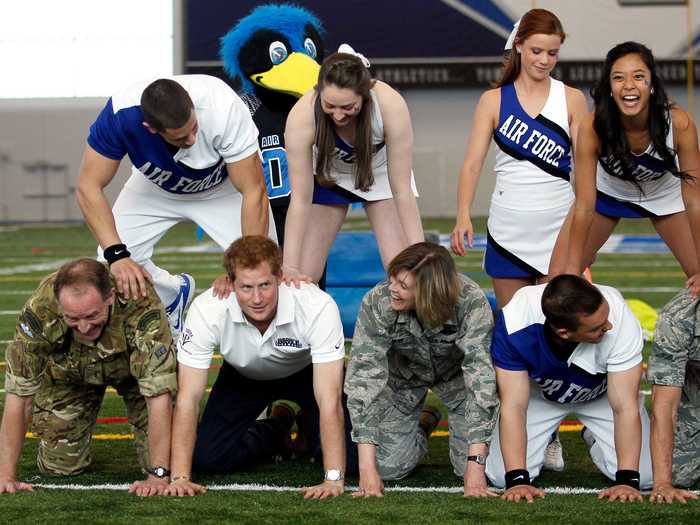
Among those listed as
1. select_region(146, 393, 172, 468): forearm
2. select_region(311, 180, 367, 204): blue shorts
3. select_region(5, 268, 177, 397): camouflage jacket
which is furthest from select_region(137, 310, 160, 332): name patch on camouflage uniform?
select_region(311, 180, 367, 204): blue shorts

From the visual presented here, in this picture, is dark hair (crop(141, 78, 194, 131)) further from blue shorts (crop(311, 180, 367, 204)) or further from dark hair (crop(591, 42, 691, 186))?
dark hair (crop(591, 42, 691, 186))

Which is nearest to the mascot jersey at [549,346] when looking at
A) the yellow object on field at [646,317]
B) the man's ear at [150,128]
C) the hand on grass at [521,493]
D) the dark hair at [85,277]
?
the hand on grass at [521,493]

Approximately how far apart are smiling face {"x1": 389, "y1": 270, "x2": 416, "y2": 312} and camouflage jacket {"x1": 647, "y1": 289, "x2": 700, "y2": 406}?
821 mm

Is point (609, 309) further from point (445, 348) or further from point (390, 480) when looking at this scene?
point (390, 480)

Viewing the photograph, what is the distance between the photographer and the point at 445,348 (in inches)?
171

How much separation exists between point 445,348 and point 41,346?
1.43 meters

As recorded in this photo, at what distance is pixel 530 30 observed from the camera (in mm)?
4680

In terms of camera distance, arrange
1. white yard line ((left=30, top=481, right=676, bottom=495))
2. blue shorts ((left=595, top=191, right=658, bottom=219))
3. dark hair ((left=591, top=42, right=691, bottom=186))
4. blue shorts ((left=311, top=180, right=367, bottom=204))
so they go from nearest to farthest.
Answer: white yard line ((left=30, top=481, right=676, bottom=495)), dark hair ((left=591, top=42, right=691, bottom=186)), blue shorts ((left=595, top=191, right=658, bottom=219)), blue shorts ((left=311, top=180, right=367, bottom=204))

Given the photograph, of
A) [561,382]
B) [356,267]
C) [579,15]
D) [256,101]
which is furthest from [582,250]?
[579,15]

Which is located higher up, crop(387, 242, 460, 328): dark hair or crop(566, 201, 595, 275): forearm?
crop(566, 201, 595, 275): forearm

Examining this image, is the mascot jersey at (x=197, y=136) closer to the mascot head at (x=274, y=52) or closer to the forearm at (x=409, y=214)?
the forearm at (x=409, y=214)

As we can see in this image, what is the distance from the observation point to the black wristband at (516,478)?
3.98 m

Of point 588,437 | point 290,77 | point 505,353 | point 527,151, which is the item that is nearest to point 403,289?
point 505,353

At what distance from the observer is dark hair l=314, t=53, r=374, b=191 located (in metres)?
4.35
